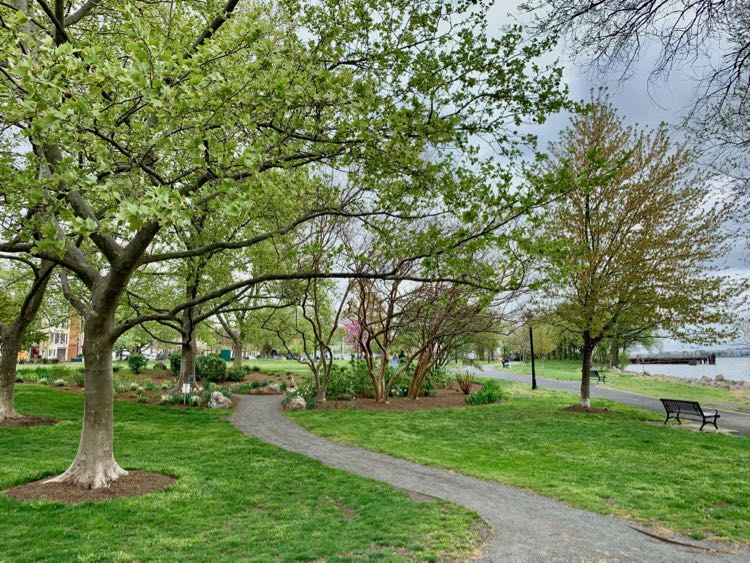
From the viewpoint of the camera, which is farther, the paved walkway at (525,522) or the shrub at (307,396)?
the shrub at (307,396)

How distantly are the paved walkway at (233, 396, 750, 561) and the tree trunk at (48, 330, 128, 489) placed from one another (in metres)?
3.87

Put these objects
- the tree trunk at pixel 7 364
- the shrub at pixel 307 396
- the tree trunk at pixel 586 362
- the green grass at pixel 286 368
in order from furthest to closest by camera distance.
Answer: the green grass at pixel 286 368 → the shrub at pixel 307 396 → the tree trunk at pixel 586 362 → the tree trunk at pixel 7 364

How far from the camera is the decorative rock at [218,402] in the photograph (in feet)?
56.0

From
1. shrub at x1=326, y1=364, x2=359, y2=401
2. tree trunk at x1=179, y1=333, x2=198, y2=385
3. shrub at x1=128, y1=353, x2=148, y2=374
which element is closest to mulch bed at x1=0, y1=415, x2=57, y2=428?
tree trunk at x1=179, y1=333, x2=198, y2=385

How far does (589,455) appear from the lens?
995 cm

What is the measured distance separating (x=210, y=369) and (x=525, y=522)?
2357 centimetres

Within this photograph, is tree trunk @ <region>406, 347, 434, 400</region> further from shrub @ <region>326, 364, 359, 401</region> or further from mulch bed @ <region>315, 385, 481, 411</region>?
shrub @ <region>326, 364, 359, 401</region>

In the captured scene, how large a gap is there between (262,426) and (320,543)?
29.4 ft

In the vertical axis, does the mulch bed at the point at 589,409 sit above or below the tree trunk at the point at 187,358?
below

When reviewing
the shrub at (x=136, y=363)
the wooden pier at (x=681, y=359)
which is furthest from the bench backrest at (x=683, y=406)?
the wooden pier at (x=681, y=359)


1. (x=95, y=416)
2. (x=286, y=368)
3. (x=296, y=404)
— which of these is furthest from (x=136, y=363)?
(x=95, y=416)

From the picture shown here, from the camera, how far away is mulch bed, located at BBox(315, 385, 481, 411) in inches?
677

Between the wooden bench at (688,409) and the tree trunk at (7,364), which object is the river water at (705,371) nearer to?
the wooden bench at (688,409)

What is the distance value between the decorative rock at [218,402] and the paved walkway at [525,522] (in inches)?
315
